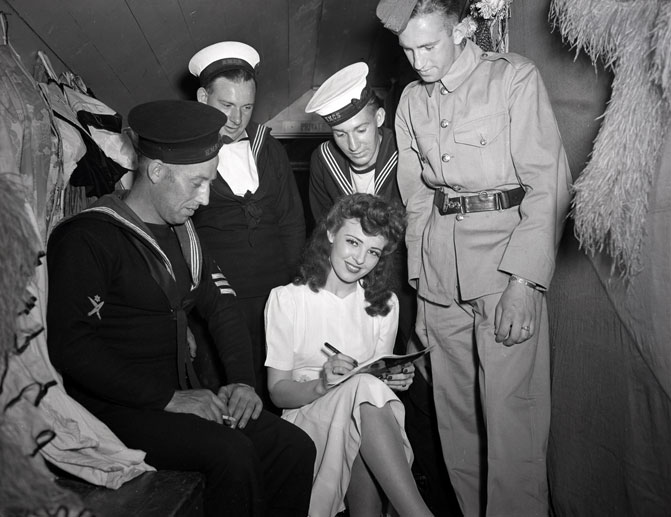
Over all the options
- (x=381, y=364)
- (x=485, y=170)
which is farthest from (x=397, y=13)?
(x=381, y=364)

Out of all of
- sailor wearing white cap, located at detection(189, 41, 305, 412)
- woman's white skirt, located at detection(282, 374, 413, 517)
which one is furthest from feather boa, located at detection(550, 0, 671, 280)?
sailor wearing white cap, located at detection(189, 41, 305, 412)

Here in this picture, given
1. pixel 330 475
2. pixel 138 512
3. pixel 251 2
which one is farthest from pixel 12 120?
pixel 251 2

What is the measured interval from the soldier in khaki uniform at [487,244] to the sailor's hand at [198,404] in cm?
78

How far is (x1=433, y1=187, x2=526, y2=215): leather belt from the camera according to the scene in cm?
196

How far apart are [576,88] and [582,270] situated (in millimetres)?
578

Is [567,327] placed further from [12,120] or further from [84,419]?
[12,120]

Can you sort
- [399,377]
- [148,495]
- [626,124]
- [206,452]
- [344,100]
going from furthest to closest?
[344,100], [399,377], [206,452], [148,495], [626,124]

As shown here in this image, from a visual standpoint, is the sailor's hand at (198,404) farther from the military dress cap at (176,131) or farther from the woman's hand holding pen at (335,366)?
the military dress cap at (176,131)

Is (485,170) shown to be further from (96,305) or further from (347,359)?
(96,305)

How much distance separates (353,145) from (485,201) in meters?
0.67

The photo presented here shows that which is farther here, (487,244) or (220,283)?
(220,283)

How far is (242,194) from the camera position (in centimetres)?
257

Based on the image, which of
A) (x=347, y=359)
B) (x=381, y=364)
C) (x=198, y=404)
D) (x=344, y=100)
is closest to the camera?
(x=198, y=404)

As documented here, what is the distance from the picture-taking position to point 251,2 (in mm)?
3201
